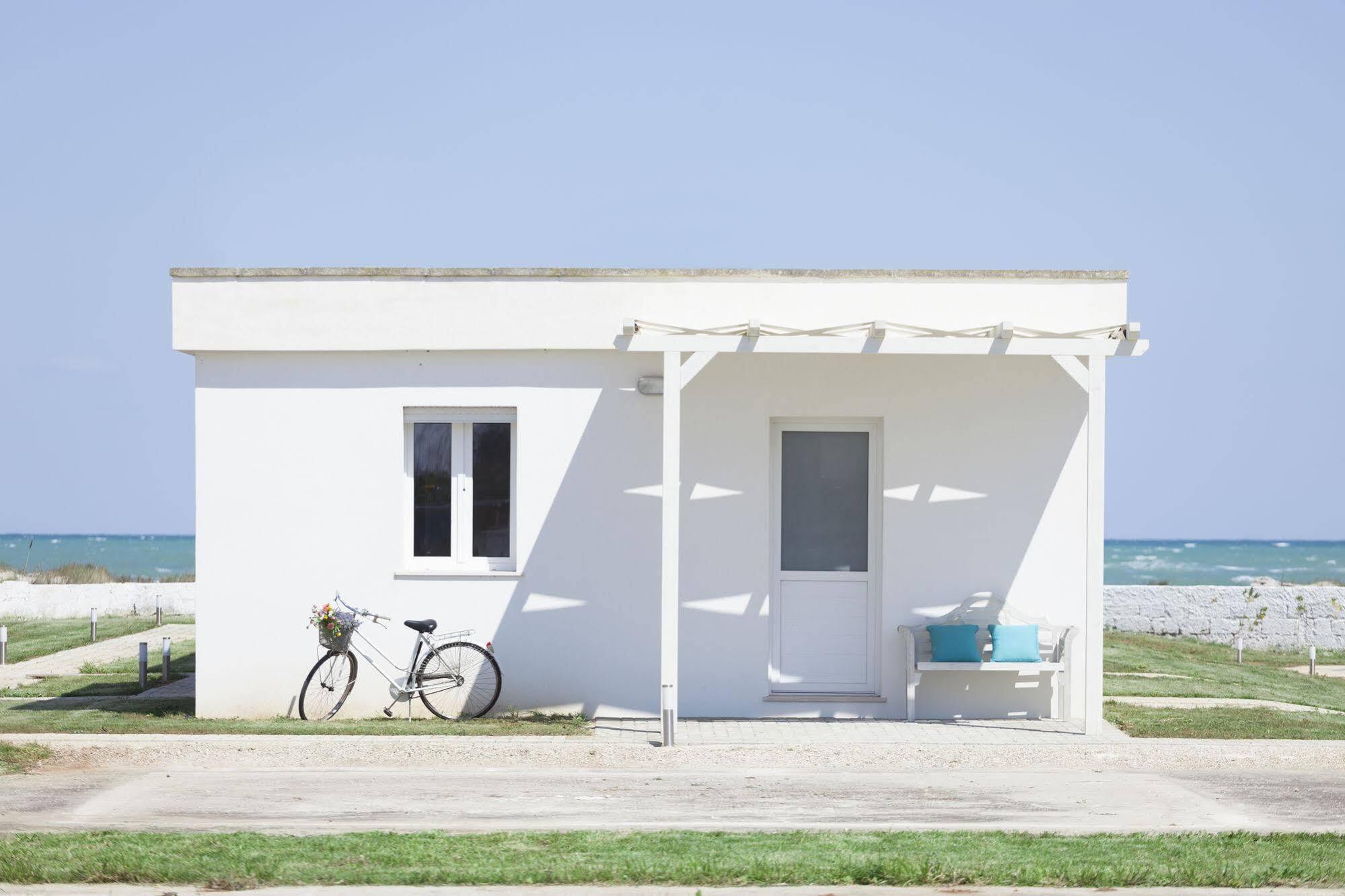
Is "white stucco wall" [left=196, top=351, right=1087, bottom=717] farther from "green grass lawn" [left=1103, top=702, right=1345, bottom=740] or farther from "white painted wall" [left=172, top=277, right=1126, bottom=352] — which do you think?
"green grass lawn" [left=1103, top=702, right=1345, bottom=740]

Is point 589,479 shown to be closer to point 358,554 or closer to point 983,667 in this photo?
point 358,554

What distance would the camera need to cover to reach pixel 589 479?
38.8 ft

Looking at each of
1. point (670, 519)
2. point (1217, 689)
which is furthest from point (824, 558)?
point (1217, 689)

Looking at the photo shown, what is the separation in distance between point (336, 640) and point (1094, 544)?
20.2 feet

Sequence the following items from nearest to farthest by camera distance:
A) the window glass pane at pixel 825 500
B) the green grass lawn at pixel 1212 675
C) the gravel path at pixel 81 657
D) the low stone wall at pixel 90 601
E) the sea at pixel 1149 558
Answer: the window glass pane at pixel 825 500
the green grass lawn at pixel 1212 675
the gravel path at pixel 81 657
the low stone wall at pixel 90 601
the sea at pixel 1149 558

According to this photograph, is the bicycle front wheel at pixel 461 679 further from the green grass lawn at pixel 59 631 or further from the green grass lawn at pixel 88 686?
the green grass lawn at pixel 59 631

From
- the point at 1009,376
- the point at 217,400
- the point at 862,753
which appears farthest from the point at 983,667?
the point at 217,400

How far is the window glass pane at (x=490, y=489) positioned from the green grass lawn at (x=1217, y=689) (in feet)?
17.9

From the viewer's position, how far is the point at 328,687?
11672mm

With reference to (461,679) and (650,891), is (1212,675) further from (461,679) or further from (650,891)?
(650,891)

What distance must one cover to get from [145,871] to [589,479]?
19.2ft

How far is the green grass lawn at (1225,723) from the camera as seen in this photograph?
10.9 m

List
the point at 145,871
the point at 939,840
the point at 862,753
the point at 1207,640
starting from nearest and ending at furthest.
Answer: the point at 145,871
the point at 939,840
the point at 862,753
the point at 1207,640

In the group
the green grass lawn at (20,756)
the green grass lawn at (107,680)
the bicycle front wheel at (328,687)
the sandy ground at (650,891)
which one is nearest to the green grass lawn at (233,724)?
the bicycle front wheel at (328,687)
